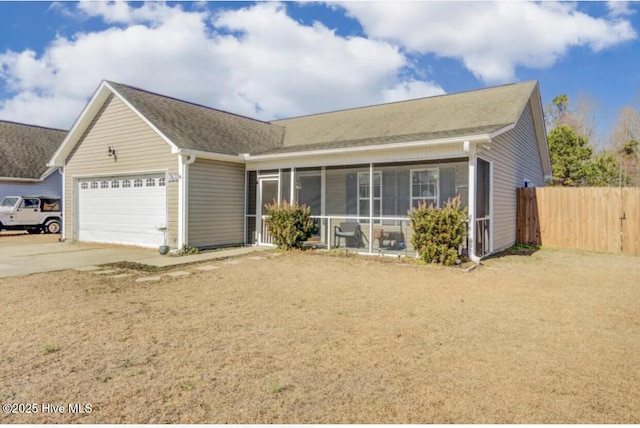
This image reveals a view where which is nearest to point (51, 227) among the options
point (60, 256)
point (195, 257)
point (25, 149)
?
point (25, 149)

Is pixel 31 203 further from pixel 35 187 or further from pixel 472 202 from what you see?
pixel 472 202

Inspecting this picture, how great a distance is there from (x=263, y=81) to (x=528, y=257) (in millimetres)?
14676

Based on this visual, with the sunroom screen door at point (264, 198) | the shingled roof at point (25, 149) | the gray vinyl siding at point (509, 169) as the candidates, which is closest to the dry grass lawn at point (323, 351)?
the gray vinyl siding at point (509, 169)

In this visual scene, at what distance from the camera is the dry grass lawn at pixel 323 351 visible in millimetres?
2730

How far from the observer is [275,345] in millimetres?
3998

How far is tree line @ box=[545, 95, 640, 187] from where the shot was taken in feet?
67.1

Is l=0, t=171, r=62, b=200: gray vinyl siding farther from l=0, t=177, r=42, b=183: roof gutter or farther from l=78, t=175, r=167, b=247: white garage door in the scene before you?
l=78, t=175, r=167, b=247: white garage door

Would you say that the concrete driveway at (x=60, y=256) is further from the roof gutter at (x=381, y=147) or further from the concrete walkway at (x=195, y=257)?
the roof gutter at (x=381, y=147)

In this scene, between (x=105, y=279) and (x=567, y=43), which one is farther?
(x=567, y=43)

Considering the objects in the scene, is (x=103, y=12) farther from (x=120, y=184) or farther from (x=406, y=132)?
(x=406, y=132)

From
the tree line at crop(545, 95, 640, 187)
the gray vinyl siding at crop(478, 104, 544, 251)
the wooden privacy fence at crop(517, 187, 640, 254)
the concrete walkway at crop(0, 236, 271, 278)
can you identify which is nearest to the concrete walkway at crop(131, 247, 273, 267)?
the concrete walkway at crop(0, 236, 271, 278)

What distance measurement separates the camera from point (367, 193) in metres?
11.1

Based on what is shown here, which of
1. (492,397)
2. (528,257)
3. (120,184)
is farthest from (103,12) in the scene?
(528,257)

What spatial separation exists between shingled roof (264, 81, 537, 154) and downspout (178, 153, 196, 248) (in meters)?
2.80
